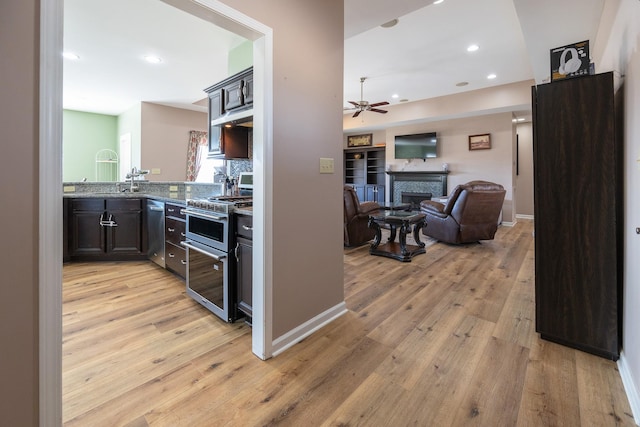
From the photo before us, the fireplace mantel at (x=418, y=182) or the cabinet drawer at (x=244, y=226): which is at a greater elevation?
the fireplace mantel at (x=418, y=182)

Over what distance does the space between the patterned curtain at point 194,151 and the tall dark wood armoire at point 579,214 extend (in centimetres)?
653

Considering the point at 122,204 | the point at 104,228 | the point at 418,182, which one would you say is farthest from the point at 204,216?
the point at 418,182

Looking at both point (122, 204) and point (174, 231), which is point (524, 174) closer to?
point (174, 231)

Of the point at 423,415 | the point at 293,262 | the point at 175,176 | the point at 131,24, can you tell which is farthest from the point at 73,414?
the point at 175,176

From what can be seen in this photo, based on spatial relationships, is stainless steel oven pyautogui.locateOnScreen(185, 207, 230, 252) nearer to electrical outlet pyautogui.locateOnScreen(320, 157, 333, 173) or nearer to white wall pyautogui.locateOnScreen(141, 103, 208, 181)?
electrical outlet pyautogui.locateOnScreen(320, 157, 333, 173)

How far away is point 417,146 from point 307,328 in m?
6.91

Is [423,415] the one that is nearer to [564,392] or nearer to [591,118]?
[564,392]

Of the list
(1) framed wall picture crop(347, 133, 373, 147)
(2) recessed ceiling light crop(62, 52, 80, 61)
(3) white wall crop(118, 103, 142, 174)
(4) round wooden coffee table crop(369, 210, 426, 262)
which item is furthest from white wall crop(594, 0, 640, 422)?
(1) framed wall picture crop(347, 133, 373, 147)

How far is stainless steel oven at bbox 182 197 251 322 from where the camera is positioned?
220 cm

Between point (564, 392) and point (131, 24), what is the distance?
4.72m

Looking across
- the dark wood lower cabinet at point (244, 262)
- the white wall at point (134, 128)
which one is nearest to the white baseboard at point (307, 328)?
the dark wood lower cabinet at point (244, 262)

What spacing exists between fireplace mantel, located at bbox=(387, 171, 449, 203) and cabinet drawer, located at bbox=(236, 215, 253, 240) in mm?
6556

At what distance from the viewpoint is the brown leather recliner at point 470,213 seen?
4406 mm

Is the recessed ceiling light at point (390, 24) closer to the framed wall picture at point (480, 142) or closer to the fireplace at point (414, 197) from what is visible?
the framed wall picture at point (480, 142)
